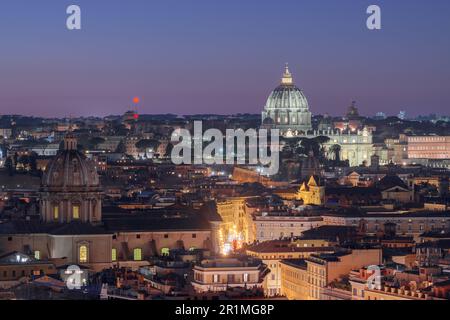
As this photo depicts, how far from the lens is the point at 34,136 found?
17162cm

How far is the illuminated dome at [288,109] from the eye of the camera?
168m

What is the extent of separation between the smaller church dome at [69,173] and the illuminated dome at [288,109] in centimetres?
11047

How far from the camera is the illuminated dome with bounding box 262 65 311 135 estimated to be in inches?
6599

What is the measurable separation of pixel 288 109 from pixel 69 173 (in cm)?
11552

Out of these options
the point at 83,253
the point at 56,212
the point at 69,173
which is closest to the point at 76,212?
the point at 56,212

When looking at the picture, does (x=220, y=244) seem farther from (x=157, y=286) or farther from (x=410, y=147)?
(x=410, y=147)

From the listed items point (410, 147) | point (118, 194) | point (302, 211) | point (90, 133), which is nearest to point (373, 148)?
point (410, 147)

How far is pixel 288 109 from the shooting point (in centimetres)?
16938

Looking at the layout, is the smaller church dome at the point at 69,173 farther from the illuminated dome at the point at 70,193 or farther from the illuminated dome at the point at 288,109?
the illuminated dome at the point at 288,109

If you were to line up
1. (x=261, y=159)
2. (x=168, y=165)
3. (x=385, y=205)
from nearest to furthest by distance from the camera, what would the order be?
1. (x=385, y=205)
2. (x=168, y=165)
3. (x=261, y=159)

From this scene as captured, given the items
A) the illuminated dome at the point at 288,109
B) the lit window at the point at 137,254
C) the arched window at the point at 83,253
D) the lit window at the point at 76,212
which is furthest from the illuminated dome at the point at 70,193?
the illuminated dome at the point at 288,109

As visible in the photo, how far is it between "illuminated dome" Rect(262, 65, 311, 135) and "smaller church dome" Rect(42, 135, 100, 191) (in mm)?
110473

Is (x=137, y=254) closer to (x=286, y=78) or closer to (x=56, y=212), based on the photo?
(x=56, y=212)
